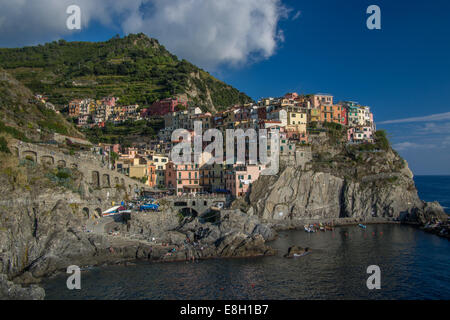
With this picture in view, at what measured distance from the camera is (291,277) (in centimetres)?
3569

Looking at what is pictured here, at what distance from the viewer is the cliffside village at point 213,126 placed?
66.2 meters

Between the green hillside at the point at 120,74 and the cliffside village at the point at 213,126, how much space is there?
34.4ft

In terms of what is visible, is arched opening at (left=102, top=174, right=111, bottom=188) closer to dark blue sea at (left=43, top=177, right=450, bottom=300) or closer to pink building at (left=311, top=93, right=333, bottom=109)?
dark blue sea at (left=43, top=177, right=450, bottom=300)

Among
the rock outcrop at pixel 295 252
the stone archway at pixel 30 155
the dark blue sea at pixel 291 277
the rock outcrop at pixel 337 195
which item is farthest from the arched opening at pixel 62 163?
the rock outcrop at pixel 295 252

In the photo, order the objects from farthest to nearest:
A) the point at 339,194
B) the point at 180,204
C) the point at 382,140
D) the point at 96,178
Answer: the point at 382,140
the point at 339,194
the point at 180,204
the point at 96,178

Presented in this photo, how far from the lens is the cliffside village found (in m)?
66.2

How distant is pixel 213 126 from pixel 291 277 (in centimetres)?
5791

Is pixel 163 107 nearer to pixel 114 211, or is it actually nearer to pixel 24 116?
pixel 24 116

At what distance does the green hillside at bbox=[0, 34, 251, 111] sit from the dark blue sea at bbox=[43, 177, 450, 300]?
8334 cm

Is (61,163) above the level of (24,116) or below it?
below

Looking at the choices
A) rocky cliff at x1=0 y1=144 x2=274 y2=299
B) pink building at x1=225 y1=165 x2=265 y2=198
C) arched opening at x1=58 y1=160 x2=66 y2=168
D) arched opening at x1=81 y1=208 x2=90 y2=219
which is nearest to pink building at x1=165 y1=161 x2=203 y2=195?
pink building at x1=225 y1=165 x2=265 y2=198

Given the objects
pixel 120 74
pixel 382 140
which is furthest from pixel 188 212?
pixel 120 74

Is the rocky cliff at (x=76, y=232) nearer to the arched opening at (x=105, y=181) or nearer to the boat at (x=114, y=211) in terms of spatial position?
the boat at (x=114, y=211)
